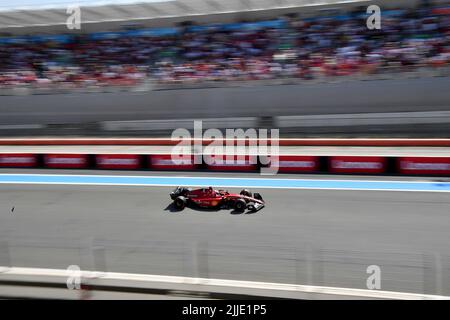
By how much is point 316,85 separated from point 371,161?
20.7 feet

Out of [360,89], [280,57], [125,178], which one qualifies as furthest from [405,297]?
[280,57]

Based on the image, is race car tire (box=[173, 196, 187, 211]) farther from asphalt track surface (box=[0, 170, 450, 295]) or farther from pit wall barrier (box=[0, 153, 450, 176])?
pit wall barrier (box=[0, 153, 450, 176])

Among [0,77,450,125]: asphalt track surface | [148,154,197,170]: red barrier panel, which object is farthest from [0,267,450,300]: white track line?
[0,77,450,125]: asphalt track surface

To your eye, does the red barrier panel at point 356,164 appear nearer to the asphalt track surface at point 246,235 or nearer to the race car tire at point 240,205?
the asphalt track surface at point 246,235

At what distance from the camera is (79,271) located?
6.05 metres

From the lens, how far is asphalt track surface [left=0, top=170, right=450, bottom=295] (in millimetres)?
6414

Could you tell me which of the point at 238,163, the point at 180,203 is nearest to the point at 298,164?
the point at 238,163

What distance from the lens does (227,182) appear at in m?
13.0

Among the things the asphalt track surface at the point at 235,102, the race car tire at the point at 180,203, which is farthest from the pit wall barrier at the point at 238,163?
the asphalt track surface at the point at 235,102

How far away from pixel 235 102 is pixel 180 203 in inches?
383

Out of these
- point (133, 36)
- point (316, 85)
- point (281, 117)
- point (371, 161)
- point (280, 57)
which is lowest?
point (371, 161)

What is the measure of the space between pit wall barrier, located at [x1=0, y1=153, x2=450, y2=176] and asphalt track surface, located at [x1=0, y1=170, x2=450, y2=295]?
71cm

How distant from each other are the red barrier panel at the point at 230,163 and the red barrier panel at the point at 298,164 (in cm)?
85

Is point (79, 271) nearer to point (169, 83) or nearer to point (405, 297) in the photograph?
point (405, 297)
